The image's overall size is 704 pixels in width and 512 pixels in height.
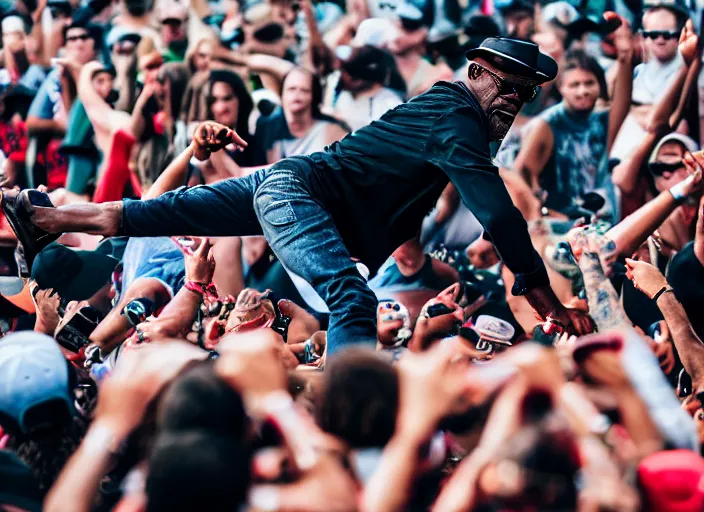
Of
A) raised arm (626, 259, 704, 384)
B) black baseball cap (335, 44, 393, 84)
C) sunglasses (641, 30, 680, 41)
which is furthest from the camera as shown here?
black baseball cap (335, 44, 393, 84)

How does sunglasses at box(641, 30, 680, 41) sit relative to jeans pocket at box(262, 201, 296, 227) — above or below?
below

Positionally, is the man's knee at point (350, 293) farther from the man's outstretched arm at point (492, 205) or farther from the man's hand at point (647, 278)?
the man's hand at point (647, 278)

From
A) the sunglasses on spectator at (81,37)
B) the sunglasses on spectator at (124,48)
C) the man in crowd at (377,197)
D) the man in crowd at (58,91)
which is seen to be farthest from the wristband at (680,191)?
the sunglasses on spectator at (81,37)

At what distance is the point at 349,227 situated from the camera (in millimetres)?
3973

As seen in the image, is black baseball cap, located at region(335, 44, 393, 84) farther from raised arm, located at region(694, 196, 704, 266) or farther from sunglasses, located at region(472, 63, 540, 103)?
sunglasses, located at region(472, 63, 540, 103)

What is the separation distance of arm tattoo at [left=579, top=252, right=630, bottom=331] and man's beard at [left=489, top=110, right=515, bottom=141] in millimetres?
1248

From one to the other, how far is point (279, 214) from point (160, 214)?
0.46m

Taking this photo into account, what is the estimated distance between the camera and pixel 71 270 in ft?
21.3

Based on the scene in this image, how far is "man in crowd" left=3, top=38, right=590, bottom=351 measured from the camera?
3.69 m

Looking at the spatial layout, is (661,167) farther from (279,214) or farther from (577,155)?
(279,214)

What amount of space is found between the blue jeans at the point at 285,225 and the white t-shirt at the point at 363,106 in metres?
4.24

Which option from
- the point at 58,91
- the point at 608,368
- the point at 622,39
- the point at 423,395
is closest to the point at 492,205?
the point at 608,368

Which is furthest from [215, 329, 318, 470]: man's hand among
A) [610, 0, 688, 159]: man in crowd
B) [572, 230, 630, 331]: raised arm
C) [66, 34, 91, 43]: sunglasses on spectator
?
[66, 34, 91, 43]: sunglasses on spectator

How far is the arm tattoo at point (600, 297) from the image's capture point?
195 inches
